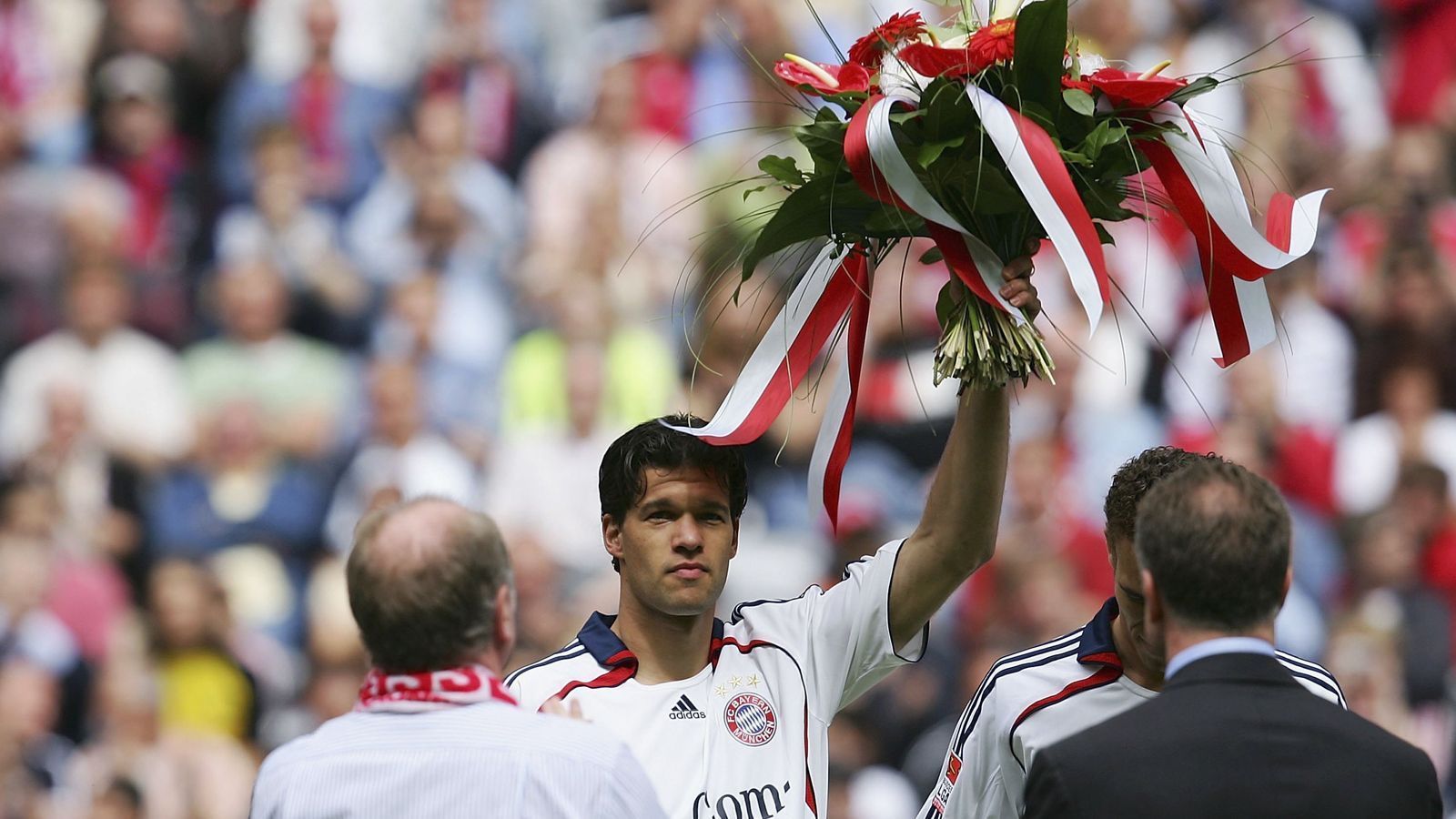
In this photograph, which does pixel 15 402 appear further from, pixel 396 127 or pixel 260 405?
pixel 396 127

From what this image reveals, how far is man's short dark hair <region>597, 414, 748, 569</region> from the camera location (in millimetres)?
3676

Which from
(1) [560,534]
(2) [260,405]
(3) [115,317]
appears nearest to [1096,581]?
(1) [560,534]

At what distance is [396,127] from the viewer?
916 centimetres

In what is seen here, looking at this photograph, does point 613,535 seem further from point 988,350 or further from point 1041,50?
point 1041,50

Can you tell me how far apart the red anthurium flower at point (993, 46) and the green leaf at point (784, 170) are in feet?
1.31

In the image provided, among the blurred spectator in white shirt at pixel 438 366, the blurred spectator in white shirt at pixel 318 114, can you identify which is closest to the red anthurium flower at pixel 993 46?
the blurred spectator in white shirt at pixel 438 366

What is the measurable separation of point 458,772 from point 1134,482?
1.55 meters

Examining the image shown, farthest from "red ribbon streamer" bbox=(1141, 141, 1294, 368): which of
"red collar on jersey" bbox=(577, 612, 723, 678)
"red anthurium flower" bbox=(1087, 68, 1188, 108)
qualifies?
"red collar on jersey" bbox=(577, 612, 723, 678)

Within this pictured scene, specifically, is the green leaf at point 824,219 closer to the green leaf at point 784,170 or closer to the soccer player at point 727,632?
the green leaf at point 784,170

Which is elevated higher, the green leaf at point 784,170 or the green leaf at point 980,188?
the green leaf at point 784,170

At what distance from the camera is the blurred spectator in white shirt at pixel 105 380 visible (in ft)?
28.2

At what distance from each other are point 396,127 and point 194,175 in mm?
1071

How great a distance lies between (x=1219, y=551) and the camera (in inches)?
102

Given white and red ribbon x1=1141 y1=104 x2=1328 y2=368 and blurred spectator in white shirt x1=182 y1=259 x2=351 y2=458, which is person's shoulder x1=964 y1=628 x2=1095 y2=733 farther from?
blurred spectator in white shirt x1=182 y1=259 x2=351 y2=458
